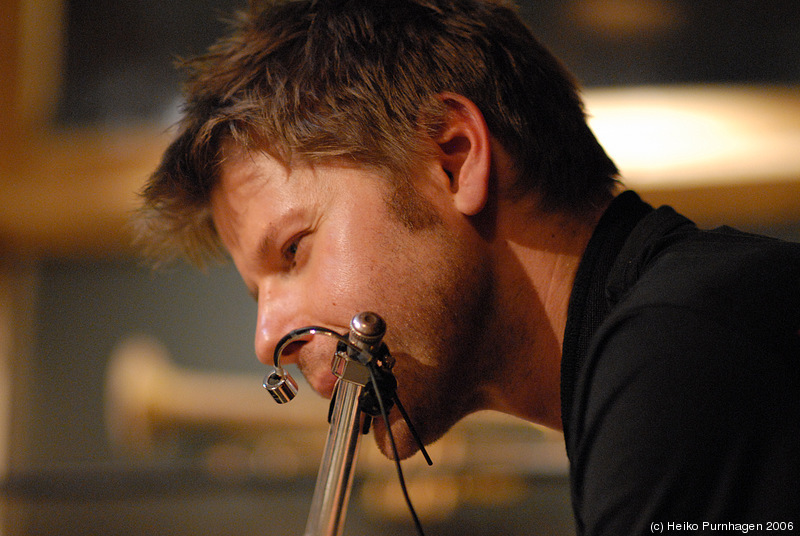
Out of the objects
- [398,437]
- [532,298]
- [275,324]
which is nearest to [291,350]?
[275,324]

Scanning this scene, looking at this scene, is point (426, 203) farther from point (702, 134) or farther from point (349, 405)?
point (702, 134)

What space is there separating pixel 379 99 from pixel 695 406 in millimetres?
435

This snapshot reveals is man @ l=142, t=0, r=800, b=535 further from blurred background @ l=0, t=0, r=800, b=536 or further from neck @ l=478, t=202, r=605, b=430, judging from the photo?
blurred background @ l=0, t=0, r=800, b=536

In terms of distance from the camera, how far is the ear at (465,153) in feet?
2.23

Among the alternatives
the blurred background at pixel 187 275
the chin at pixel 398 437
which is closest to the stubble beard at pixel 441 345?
the chin at pixel 398 437

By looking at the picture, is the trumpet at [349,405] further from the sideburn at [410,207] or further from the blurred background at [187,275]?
the blurred background at [187,275]

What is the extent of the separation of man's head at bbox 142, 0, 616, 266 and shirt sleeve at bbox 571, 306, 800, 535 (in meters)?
0.29

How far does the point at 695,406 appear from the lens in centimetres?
42

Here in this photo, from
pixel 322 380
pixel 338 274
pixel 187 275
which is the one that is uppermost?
pixel 338 274

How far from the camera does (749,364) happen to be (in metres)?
0.43

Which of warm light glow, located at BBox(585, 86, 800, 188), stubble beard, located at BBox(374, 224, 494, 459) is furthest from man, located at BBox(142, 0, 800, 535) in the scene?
warm light glow, located at BBox(585, 86, 800, 188)

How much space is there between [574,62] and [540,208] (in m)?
1.19

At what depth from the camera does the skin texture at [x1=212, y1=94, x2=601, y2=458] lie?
2.16 feet

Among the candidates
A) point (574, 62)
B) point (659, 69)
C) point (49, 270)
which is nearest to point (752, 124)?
point (659, 69)
